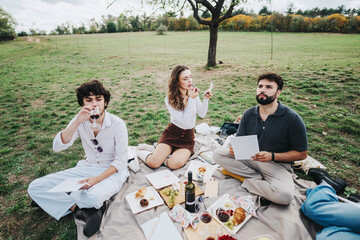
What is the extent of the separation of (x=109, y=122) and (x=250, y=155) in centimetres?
232

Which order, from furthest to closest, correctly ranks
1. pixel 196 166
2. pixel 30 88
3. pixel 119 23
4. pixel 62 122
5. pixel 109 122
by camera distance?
pixel 119 23, pixel 30 88, pixel 62 122, pixel 196 166, pixel 109 122

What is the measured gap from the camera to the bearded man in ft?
9.16

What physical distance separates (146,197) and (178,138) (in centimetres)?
140

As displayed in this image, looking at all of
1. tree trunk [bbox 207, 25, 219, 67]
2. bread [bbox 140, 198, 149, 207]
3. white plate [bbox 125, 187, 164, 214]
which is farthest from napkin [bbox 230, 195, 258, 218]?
tree trunk [bbox 207, 25, 219, 67]

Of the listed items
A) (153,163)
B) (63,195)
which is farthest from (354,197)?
(63,195)

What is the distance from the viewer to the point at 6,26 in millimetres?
43781

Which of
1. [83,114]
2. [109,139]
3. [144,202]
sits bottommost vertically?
[144,202]

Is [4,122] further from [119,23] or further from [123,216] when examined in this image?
[119,23]

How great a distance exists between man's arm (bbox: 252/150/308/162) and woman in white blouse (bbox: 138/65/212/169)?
1472mm

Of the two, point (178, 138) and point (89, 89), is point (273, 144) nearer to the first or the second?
point (178, 138)

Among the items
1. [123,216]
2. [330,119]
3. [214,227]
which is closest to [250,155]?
[214,227]

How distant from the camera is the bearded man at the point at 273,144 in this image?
2.79m

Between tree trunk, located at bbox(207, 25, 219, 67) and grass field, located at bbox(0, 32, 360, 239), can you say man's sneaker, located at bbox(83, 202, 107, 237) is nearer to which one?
grass field, located at bbox(0, 32, 360, 239)

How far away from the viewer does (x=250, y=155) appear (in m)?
2.87
